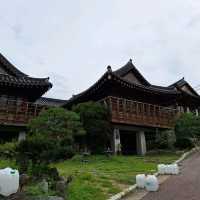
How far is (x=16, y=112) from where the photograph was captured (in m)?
22.7

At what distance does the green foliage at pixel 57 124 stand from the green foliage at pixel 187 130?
8.95 m

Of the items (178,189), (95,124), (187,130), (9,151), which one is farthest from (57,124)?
(187,130)

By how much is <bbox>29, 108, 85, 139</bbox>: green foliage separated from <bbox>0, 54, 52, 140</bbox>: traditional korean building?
379 cm

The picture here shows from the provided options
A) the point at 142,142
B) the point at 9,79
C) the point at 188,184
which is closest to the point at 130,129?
the point at 142,142

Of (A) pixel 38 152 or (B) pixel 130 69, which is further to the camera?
(B) pixel 130 69

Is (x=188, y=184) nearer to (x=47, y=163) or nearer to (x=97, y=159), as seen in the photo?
(x=47, y=163)

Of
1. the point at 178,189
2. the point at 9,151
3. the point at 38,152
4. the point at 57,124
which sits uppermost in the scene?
the point at 57,124

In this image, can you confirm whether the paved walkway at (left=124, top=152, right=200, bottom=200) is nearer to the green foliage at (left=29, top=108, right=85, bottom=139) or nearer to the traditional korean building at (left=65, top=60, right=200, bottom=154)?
the green foliage at (left=29, top=108, right=85, bottom=139)

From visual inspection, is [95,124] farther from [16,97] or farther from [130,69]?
[130,69]

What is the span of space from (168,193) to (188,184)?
169cm

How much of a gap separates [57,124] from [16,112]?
540cm

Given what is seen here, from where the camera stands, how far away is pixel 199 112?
37.5 m

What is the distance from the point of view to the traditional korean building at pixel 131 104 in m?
23.2

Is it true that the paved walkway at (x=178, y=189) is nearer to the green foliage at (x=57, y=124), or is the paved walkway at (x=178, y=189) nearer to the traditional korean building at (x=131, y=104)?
the green foliage at (x=57, y=124)
